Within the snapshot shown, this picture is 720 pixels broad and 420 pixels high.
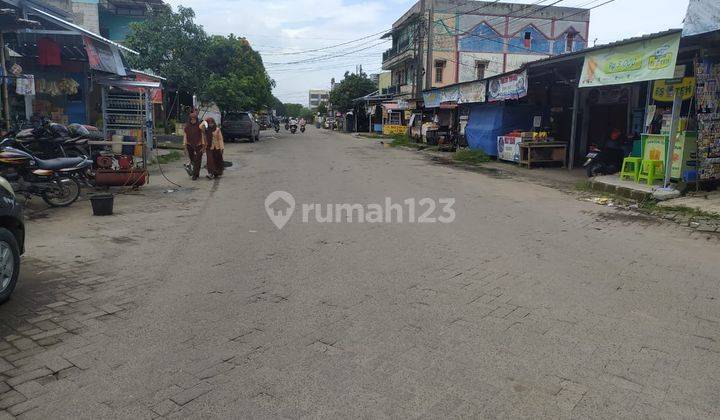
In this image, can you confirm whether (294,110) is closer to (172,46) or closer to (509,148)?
(172,46)

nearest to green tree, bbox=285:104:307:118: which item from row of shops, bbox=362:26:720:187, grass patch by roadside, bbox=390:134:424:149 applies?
grass patch by roadside, bbox=390:134:424:149

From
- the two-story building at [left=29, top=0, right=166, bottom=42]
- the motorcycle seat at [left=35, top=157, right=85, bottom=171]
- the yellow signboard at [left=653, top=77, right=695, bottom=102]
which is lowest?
the motorcycle seat at [left=35, top=157, right=85, bottom=171]

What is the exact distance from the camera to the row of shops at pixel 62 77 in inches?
459

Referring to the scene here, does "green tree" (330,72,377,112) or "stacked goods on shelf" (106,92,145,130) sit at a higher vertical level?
"green tree" (330,72,377,112)

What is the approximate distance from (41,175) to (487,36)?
132 ft

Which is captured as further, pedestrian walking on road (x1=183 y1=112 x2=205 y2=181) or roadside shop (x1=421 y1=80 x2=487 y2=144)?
roadside shop (x1=421 y1=80 x2=487 y2=144)

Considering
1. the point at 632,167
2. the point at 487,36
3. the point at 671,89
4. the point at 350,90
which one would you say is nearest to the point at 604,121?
the point at 632,167

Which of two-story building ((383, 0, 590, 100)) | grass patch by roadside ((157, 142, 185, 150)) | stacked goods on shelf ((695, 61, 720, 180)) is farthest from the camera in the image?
two-story building ((383, 0, 590, 100))

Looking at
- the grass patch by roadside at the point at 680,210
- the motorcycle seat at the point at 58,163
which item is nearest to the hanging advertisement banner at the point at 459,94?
the grass patch by roadside at the point at 680,210

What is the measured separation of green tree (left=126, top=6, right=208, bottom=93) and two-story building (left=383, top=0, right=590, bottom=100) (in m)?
18.5

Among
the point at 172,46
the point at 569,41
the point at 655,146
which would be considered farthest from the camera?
the point at 569,41

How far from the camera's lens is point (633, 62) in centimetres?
1166

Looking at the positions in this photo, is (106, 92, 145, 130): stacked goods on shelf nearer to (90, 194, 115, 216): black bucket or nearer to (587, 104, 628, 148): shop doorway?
(90, 194, 115, 216): black bucket

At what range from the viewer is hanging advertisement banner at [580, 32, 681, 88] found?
10508 mm
